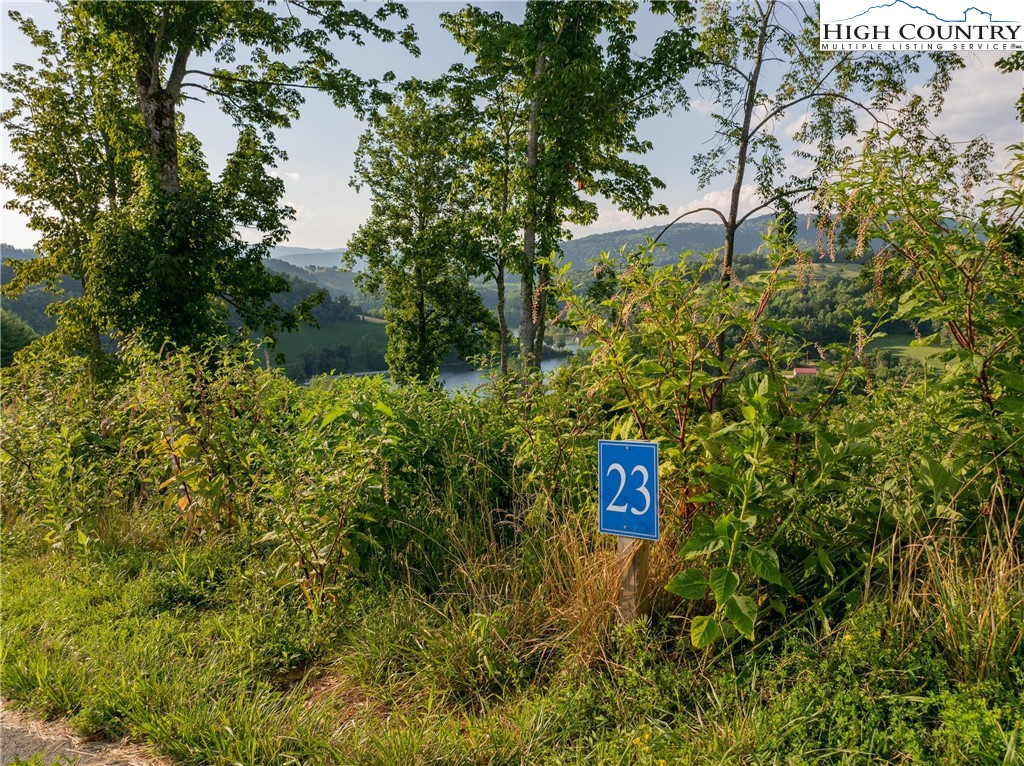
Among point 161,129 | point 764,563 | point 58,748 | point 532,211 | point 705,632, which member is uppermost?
point 161,129

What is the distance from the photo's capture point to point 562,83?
11781 mm

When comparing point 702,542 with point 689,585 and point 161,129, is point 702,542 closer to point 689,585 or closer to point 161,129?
point 689,585

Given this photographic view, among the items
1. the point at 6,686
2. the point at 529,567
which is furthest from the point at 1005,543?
the point at 6,686

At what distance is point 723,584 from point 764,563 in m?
0.19

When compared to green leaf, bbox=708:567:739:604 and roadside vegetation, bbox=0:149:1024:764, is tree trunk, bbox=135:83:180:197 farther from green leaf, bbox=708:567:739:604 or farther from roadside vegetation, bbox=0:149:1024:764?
green leaf, bbox=708:567:739:604

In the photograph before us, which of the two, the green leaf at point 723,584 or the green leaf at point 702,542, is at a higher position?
the green leaf at point 702,542

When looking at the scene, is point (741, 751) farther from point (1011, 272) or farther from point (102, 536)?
point (102, 536)

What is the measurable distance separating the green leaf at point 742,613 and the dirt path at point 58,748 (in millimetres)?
2279

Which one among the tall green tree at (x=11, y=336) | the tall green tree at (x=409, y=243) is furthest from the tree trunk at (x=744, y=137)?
the tall green tree at (x=11, y=336)

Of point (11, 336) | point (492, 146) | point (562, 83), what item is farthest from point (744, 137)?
point (11, 336)

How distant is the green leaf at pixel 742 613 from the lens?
7.02 ft

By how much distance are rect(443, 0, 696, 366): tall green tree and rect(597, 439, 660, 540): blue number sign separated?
9.78 metres

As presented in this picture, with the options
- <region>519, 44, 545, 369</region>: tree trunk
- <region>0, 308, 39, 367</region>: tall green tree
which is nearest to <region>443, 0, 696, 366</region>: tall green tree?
<region>519, 44, 545, 369</region>: tree trunk

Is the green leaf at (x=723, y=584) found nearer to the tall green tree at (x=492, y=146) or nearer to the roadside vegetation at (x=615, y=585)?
the roadside vegetation at (x=615, y=585)
